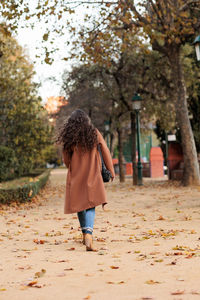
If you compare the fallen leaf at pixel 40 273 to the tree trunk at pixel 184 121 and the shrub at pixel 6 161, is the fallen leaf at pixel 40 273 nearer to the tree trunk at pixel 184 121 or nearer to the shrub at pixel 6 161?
the tree trunk at pixel 184 121

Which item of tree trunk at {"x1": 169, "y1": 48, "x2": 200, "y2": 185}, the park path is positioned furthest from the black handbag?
tree trunk at {"x1": 169, "y1": 48, "x2": 200, "y2": 185}

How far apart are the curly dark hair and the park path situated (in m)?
1.49

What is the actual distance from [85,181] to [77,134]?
69cm

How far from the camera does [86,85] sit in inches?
987

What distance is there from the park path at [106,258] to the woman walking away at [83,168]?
565 mm

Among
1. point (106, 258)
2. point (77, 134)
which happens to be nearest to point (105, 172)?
point (77, 134)

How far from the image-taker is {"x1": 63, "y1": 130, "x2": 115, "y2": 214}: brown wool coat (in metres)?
6.67

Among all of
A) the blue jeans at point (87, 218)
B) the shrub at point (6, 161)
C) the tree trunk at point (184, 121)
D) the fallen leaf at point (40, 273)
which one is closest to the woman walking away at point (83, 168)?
the blue jeans at point (87, 218)

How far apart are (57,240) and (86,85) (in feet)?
59.3

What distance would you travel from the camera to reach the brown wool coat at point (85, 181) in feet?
21.9

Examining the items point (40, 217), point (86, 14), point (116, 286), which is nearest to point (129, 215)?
point (40, 217)

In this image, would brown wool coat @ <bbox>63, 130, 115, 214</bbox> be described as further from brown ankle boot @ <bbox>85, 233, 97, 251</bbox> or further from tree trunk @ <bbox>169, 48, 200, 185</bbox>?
tree trunk @ <bbox>169, 48, 200, 185</bbox>

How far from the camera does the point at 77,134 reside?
6.74 meters

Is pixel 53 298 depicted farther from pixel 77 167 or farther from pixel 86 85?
pixel 86 85
